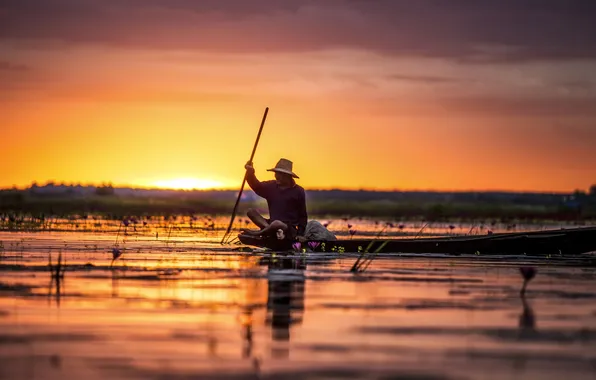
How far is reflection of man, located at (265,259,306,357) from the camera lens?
14.0 metres

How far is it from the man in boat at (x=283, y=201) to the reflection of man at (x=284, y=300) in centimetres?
390

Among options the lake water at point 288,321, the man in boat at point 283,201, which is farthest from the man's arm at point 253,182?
the lake water at point 288,321

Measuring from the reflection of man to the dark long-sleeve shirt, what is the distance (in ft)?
13.4

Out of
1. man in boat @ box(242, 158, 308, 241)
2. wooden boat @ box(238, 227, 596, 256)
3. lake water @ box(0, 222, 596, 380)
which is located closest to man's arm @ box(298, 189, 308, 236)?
man in boat @ box(242, 158, 308, 241)

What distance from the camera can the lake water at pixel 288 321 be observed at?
12156mm

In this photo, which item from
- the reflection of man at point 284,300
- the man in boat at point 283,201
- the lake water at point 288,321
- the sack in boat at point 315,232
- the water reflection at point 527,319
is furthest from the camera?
the sack in boat at point 315,232

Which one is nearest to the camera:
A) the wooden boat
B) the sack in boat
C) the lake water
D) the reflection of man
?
the lake water

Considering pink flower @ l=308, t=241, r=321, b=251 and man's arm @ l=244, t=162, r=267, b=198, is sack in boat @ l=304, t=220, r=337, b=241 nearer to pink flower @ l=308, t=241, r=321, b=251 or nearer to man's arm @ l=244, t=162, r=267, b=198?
pink flower @ l=308, t=241, r=321, b=251

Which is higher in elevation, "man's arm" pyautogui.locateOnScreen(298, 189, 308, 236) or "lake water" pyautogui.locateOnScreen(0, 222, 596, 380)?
"man's arm" pyautogui.locateOnScreen(298, 189, 308, 236)

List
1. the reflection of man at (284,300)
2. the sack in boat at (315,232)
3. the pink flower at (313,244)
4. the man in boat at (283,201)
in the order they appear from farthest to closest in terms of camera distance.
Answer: the sack in boat at (315,232) → the man in boat at (283,201) → the pink flower at (313,244) → the reflection of man at (284,300)

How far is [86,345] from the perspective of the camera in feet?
43.1

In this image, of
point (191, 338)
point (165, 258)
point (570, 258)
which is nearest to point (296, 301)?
point (191, 338)

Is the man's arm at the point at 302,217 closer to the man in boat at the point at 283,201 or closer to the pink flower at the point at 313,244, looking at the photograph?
the man in boat at the point at 283,201

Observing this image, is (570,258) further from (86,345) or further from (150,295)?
(86,345)
